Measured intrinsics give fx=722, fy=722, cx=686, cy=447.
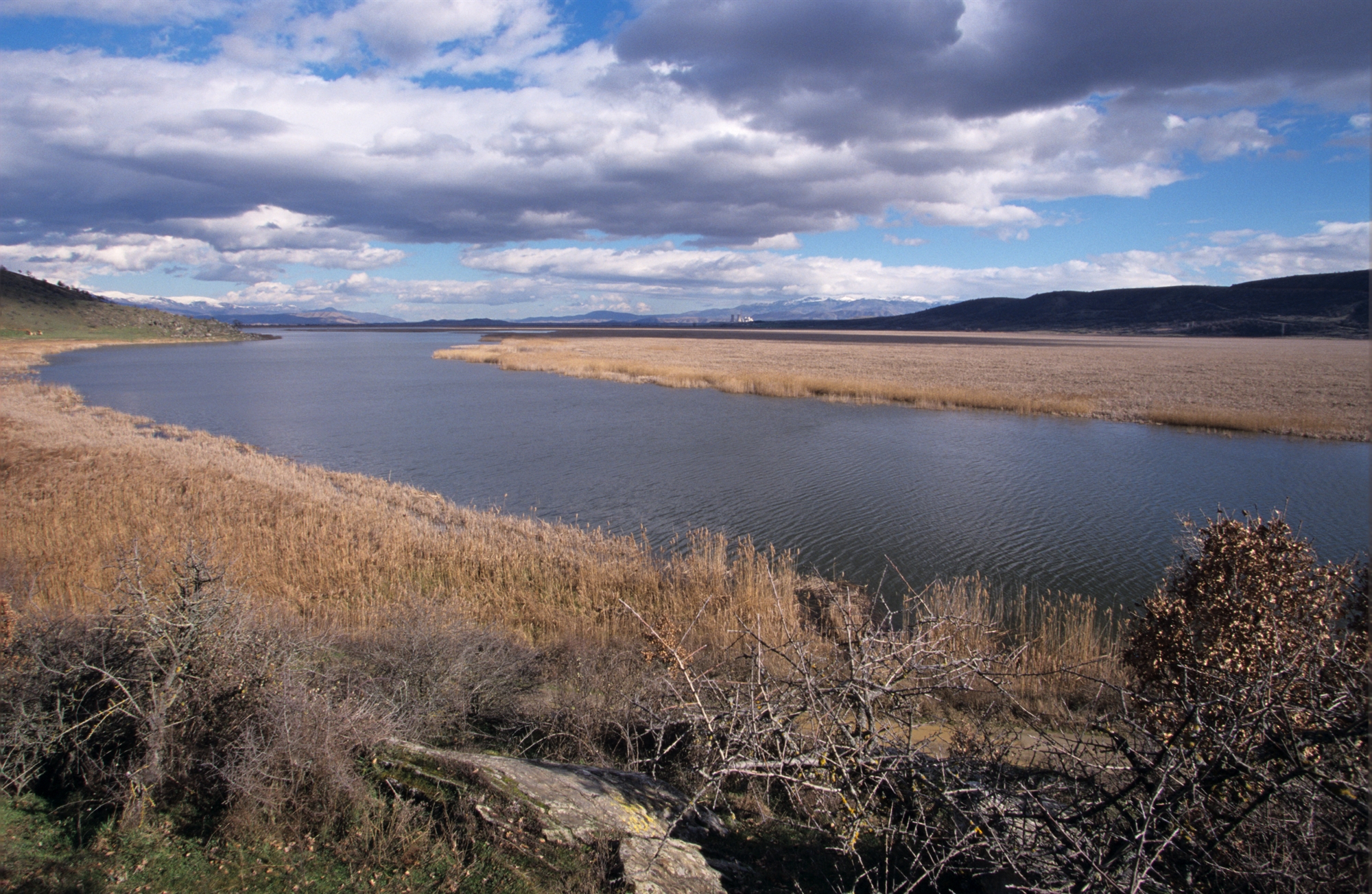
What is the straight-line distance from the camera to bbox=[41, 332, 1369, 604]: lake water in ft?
48.8

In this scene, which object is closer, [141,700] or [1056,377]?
[141,700]

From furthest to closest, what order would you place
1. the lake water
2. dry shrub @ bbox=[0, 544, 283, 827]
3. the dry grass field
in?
the dry grass field → the lake water → dry shrub @ bbox=[0, 544, 283, 827]

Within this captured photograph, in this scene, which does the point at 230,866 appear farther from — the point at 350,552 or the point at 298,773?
the point at 350,552

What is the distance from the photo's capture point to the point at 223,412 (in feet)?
112

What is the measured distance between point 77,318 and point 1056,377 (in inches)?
5737

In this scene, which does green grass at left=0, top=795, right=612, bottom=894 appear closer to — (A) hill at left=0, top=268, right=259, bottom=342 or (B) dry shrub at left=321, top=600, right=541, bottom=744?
(B) dry shrub at left=321, top=600, right=541, bottom=744

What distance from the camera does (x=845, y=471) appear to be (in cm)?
2158

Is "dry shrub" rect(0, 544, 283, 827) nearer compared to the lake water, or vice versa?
"dry shrub" rect(0, 544, 283, 827)

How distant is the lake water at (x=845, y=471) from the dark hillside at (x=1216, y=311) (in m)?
110

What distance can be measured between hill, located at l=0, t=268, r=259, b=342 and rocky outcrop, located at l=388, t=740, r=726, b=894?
125273mm

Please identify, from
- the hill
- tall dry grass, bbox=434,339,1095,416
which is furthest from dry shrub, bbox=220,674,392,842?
the hill

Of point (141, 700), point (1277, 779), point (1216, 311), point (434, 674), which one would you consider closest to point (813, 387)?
point (434, 674)

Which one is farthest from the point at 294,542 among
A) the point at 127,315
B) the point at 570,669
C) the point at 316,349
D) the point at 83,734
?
the point at 127,315

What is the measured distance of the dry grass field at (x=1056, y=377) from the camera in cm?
3200
